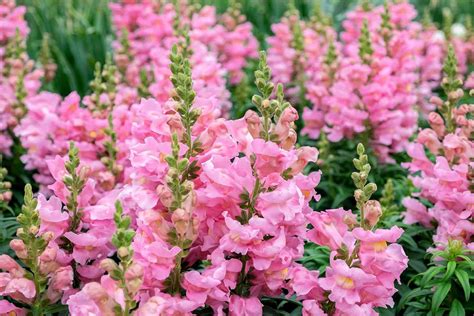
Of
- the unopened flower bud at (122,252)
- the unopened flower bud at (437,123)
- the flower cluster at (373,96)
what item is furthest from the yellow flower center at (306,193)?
the flower cluster at (373,96)

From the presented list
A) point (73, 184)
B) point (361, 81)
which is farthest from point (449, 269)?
point (361, 81)

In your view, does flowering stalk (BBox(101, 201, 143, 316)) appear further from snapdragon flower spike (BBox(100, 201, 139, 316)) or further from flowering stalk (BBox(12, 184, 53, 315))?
flowering stalk (BBox(12, 184, 53, 315))

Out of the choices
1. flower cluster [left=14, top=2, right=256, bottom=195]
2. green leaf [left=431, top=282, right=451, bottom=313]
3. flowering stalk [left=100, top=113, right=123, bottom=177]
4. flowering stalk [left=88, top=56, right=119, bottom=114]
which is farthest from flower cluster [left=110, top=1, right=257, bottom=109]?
green leaf [left=431, top=282, right=451, bottom=313]

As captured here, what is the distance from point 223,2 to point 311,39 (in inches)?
119

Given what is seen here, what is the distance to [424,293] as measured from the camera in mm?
2930

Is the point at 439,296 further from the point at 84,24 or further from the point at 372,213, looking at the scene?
the point at 84,24

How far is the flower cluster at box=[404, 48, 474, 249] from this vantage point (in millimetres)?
3113

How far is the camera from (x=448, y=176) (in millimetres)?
3135

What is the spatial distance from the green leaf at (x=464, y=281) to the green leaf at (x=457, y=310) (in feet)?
0.15

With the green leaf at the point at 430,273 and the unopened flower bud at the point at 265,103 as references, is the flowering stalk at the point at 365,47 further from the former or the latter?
the unopened flower bud at the point at 265,103

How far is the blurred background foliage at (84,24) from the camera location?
21.9 ft

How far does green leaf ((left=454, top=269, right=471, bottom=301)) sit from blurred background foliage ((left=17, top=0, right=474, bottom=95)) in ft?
11.5

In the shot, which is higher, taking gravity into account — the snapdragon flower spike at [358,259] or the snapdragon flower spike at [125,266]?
the snapdragon flower spike at [125,266]

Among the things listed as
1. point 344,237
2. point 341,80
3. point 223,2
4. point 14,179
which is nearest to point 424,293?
point 344,237
